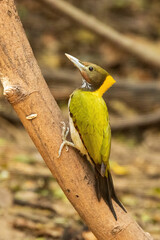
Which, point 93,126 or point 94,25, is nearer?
point 93,126

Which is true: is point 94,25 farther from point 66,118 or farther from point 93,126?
point 93,126

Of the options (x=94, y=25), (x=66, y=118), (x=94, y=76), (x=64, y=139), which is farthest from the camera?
(x=94, y=25)

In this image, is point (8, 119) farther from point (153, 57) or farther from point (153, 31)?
point (153, 31)

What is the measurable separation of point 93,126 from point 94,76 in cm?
25

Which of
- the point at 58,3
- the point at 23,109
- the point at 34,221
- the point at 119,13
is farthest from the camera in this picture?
the point at 119,13

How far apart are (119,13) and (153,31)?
102cm

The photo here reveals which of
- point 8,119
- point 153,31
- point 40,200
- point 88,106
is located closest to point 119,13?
point 153,31

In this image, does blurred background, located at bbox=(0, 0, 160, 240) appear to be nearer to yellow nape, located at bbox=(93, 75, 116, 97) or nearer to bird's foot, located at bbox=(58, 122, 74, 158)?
bird's foot, located at bbox=(58, 122, 74, 158)

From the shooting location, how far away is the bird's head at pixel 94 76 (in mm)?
2209

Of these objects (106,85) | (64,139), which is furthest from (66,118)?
(64,139)

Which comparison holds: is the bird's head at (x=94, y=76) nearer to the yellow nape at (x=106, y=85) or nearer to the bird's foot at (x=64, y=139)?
the yellow nape at (x=106, y=85)

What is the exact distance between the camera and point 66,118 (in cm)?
504

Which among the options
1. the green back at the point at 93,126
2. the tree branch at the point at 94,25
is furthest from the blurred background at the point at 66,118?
the green back at the point at 93,126

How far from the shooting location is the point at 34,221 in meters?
3.19
